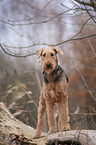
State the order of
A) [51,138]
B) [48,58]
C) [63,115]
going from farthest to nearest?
[63,115] < [48,58] < [51,138]

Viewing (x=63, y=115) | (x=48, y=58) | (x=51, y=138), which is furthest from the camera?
(x=63, y=115)

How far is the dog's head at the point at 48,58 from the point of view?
2.63m

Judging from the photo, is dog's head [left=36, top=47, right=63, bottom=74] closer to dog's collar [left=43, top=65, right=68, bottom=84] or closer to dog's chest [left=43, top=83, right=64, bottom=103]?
dog's collar [left=43, top=65, right=68, bottom=84]

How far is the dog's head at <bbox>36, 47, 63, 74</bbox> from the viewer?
2.63 meters

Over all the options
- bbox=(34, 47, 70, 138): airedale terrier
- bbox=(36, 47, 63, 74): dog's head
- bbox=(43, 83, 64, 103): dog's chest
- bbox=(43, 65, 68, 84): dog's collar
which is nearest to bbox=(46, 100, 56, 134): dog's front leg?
bbox=(34, 47, 70, 138): airedale terrier

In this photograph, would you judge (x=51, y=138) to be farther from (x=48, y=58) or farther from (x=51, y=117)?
(x=48, y=58)

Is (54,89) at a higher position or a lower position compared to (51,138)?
higher

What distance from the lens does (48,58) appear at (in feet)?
8.83

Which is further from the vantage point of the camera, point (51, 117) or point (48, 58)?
point (51, 117)

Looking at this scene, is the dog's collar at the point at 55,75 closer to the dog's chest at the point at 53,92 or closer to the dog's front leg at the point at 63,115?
the dog's chest at the point at 53,92

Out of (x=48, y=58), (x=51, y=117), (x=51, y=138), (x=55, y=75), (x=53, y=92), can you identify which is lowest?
(x=51, y=138)

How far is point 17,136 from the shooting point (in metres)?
2.78

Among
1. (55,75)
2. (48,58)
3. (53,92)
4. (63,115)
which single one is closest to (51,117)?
(63,115)

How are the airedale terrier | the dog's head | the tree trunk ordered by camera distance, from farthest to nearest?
the airedale terrier, the dog's head, the tree trunk
